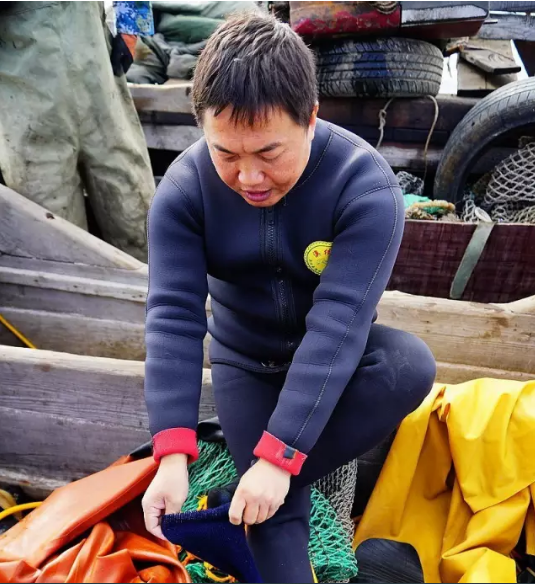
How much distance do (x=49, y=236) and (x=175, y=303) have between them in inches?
55.7

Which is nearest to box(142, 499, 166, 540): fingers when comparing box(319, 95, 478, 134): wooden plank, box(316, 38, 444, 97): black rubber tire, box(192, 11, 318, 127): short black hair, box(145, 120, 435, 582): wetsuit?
box(145, 120, 435, 582): wetsuit

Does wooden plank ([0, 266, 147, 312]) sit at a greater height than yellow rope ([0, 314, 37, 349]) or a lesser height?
greater

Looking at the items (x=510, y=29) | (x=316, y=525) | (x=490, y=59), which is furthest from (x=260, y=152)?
(x=510, y=29)

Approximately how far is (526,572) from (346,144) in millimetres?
1200

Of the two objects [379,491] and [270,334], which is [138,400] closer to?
[270,334]

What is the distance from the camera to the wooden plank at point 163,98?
3457 mm

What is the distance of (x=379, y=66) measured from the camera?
3145 mm

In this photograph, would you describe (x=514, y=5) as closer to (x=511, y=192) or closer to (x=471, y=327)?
(x=511, y=192)

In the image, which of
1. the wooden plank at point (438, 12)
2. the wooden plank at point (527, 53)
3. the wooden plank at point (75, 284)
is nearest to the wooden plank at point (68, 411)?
the wooden plank at point (75, 284)

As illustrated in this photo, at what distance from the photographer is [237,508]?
3.19ft

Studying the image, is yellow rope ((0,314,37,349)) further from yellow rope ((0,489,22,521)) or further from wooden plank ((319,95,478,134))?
wooden plank ((319,95,478,134))

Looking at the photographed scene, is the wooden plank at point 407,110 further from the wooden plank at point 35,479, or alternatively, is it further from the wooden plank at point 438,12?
the wooden plank at point 35,479

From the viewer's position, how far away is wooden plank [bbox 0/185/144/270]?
230cm

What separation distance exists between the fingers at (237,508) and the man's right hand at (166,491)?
126mm
